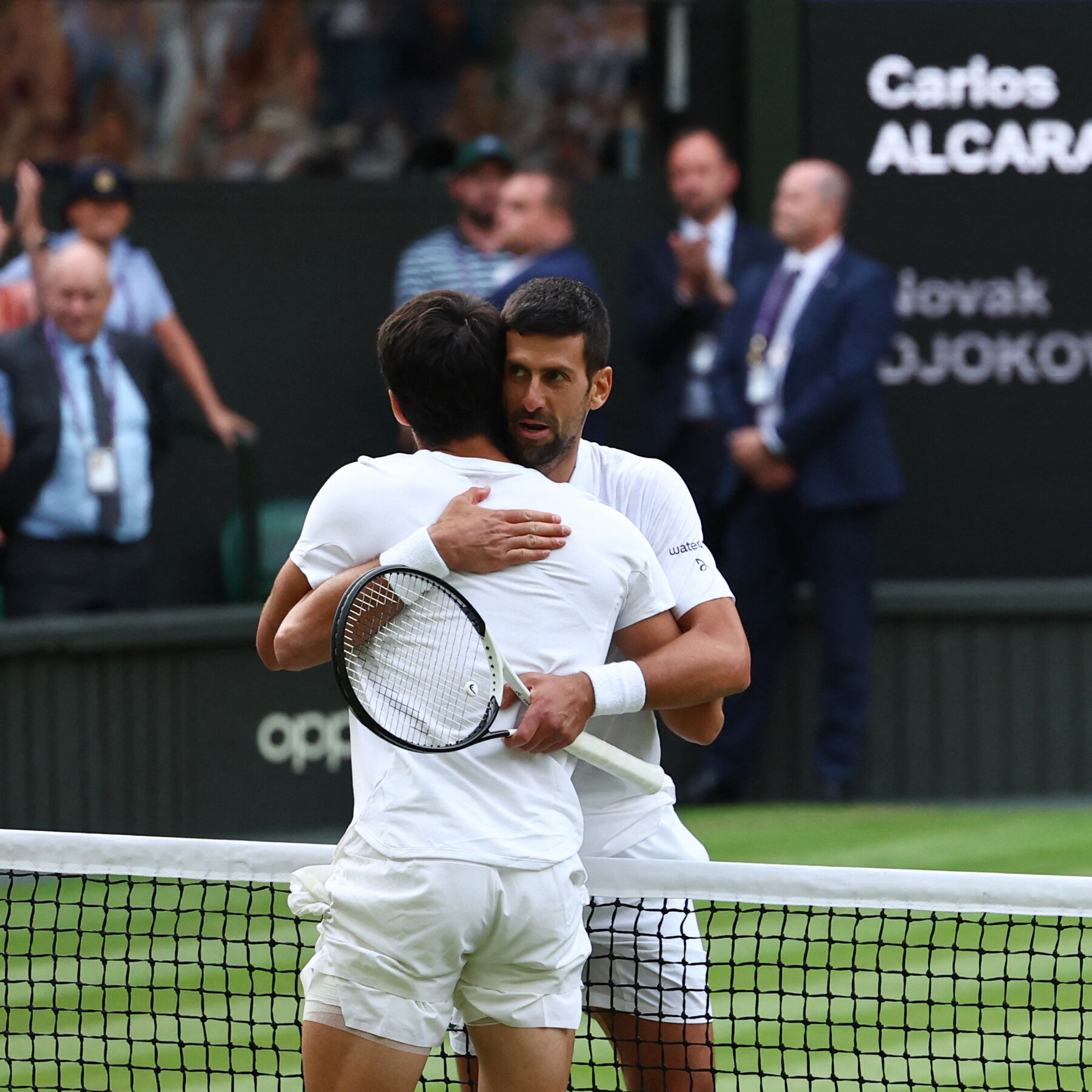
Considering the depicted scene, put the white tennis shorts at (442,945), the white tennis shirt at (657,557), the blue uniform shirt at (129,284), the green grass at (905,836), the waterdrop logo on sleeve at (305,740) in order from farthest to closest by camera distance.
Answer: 1. the blue uniform shirt at (129,284)
2. the waterdrop logo on sleeve at (305,740)
3. the green grass at (905,836)
4. the white tennis shirt at (657,557)
5. the white tennis shorts at (442,945)

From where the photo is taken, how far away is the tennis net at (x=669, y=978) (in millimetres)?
3213

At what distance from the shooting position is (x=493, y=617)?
2.75 m

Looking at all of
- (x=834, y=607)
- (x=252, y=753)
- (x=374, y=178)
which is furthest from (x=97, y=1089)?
(x=374, y=178)

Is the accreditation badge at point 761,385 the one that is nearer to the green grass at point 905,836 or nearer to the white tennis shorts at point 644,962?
the green grass at point 905,836

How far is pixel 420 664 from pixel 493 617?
12 cm

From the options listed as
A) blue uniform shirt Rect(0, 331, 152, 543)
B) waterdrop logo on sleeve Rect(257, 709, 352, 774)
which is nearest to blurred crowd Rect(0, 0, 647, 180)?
blue uniform shirt Rect(0, 331, 152, 543)

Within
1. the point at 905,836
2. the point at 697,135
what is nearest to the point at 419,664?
the point at 905,836

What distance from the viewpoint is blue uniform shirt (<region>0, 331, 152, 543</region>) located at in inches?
281

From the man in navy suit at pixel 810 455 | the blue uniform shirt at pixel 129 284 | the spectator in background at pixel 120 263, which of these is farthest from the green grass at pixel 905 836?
the blue uniform shirt at pixel 129 284

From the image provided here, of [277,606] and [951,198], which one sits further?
[951,198]

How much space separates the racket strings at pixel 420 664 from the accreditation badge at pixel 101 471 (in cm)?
464

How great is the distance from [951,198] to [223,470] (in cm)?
315

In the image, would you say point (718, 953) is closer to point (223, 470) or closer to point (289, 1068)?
point (289, 1068)

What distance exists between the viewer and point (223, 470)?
8.32m
